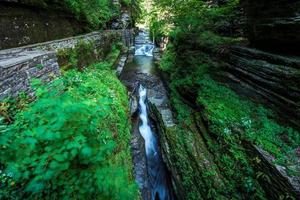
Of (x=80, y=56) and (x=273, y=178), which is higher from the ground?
(x=80, y=56)

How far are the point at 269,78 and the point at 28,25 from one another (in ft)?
26.5

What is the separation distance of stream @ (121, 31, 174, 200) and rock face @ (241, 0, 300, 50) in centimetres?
Result: 533

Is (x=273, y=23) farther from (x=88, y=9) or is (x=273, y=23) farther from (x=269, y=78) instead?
(x=88, y=9)

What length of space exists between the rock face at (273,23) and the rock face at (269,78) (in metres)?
0.42

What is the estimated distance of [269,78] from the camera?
5324 mm

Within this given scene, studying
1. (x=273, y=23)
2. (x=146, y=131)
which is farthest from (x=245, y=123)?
(x=146, y=131)

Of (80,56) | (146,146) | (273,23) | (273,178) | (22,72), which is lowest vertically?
(146,146)

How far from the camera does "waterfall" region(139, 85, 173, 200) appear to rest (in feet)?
19.9

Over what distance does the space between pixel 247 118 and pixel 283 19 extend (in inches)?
114

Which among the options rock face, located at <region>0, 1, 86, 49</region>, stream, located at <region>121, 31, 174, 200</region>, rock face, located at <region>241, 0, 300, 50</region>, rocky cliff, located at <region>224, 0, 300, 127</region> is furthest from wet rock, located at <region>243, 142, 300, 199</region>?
rock face, located at <region>0, 1, 86, 49</region>

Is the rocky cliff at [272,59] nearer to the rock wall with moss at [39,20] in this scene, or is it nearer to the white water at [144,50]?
the rock wall with moss at [39,20]

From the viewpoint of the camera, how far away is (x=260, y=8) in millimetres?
6035

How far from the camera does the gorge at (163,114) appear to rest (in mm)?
2039

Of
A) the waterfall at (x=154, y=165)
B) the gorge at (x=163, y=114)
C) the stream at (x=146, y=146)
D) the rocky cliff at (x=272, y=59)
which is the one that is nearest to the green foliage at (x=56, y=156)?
the gorge at (x=163, y=114)
